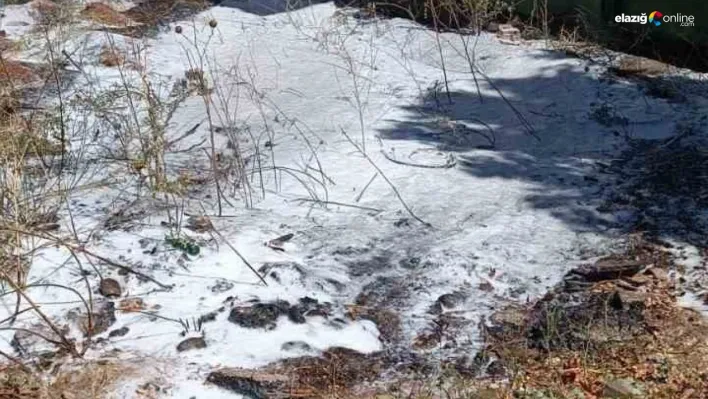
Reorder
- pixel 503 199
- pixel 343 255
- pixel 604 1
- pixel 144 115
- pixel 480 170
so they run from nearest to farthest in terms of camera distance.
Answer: pixel 343 255, pixel 503 199, pixel 480 170, pixel 144 115, pixel 604 1

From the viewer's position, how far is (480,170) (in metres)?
4.95

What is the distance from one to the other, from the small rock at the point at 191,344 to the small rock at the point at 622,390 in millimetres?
1375

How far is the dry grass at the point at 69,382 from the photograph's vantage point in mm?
3195

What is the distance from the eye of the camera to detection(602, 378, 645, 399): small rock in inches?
126

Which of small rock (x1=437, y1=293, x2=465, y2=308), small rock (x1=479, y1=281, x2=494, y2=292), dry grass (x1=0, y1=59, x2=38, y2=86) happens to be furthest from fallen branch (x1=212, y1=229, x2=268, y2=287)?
dry grass (x1=0, y1=59, x2=38, y2=86)

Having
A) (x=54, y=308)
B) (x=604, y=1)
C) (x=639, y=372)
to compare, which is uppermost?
(x=604, y=1)

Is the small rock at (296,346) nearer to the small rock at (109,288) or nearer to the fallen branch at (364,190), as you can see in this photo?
the small rock at (109,288)

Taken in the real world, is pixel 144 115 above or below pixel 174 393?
above

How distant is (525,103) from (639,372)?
8.91ft

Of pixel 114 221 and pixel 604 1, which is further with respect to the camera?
pixel 604 1

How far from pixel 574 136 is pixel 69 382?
3.09 meters

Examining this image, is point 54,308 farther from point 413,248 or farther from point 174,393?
point 413,248

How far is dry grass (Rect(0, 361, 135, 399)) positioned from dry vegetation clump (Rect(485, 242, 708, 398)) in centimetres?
130

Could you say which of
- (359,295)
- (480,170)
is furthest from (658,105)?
(359,295)
